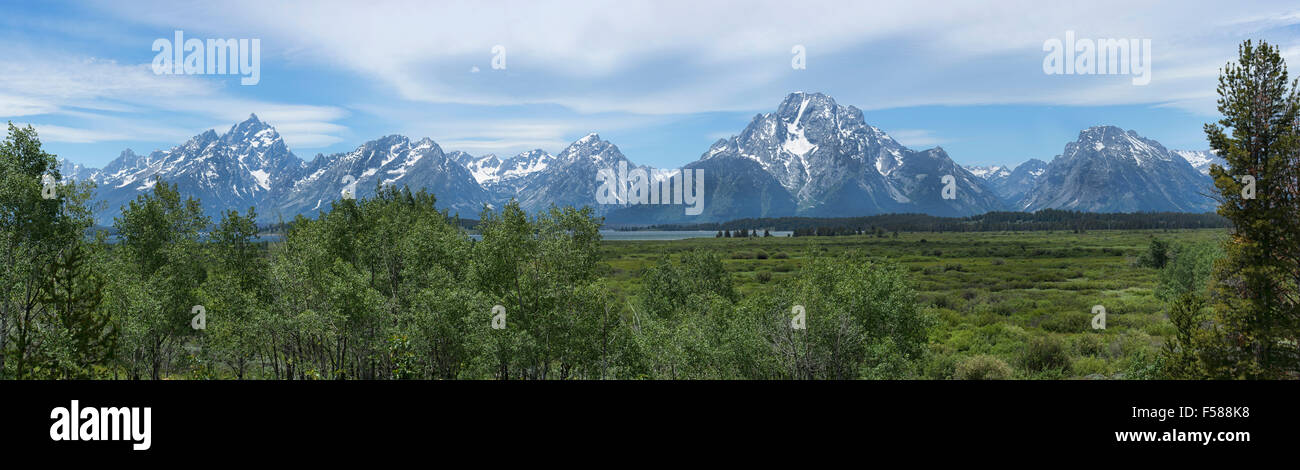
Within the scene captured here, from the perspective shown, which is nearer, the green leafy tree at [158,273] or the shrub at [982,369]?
the green leafy tree at [158,273]

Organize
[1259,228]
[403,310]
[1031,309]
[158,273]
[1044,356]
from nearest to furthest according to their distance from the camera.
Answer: [1259,228] → [403,310] → [158,273] → [1044,356] → [1031,309]

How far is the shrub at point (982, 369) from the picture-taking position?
50.3 meters

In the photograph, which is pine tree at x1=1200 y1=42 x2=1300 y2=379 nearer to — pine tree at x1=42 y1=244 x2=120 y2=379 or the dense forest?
the dense forest

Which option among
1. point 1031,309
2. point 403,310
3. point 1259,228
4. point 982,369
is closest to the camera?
point 1259,228

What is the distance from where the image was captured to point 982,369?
51.7 m

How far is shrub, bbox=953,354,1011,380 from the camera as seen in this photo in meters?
50.3

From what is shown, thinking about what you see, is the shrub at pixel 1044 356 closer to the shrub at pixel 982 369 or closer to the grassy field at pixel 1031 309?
the grassy field at pixel 1031 309

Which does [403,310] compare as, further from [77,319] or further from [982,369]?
[982,369]

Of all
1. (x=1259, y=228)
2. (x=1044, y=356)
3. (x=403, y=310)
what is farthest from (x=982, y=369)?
(x=403, y=310)

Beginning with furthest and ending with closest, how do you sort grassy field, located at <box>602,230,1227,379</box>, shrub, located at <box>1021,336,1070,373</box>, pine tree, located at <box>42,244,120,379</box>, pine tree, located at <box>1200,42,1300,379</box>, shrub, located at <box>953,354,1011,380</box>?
shrub, located at <box>1021,336,1070,373</box>, grassy field, located at <box>602,230,1227,379</box>, shrub, located at <box>953,354,1011,380</box>, pine tree, located at <box>42,244,120,379</box>, pine tree, located at <box>1200,42,1300,379</box>

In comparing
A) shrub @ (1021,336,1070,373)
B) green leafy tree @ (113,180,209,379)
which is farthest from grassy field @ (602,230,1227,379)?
green leafy tree @ (113,180,209,379)

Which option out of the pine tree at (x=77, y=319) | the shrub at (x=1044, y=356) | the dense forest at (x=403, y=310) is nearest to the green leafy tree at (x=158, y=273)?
the dense forest at (x=403, y=310)

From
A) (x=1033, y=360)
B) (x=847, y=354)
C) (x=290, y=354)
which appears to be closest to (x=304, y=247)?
(x=290, y=354)
